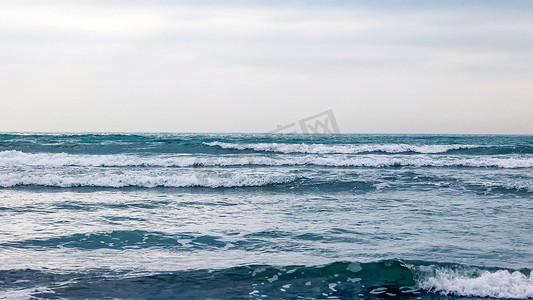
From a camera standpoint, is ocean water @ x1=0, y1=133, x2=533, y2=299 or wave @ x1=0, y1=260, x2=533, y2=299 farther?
ocean water @ x1=0, y1=133, x2=533, y2=299

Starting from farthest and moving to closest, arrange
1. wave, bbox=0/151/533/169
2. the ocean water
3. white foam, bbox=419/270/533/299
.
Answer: wave, bbox=0/151/533/169, the ocean water, white foam, bbox=419/270/533/299

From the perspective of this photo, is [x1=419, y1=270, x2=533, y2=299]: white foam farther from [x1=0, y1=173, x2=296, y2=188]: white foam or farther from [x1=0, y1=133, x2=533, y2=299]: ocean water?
[x1=0, y1=173, x2=296, y2=188]: white foam

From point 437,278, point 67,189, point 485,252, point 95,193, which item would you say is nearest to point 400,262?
point 437,278

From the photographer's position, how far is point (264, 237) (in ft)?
29.0

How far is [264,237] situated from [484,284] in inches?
149

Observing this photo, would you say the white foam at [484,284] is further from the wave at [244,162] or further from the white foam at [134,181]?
the wave at [244,162]

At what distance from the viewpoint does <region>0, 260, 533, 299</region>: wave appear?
617 centimetres

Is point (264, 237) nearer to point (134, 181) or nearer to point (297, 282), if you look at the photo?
point (297, 282)

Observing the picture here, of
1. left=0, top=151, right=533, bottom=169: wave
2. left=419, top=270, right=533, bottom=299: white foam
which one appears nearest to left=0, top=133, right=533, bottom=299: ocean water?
left=419, top=270, right=533, bottom=299: white foam

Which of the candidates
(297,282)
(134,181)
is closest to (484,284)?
(297,282)

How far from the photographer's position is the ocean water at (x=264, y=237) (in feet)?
21.0

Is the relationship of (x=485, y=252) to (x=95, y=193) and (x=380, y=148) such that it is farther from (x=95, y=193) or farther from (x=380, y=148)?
(x=380, y=148)

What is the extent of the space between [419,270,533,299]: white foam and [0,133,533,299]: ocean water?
0.02 meters

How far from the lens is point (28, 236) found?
8.77 meters
